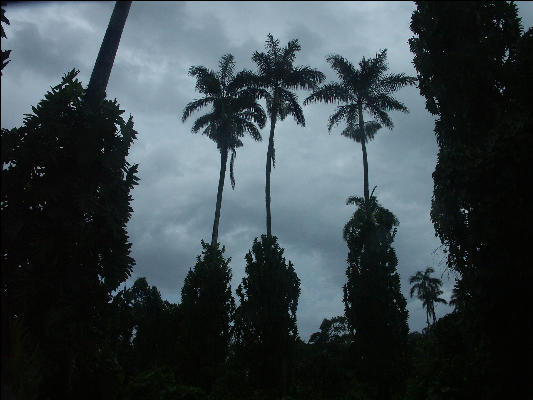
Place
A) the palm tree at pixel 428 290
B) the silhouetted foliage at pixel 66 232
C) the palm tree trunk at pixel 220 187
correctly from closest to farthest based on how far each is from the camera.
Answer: the silhouetted foliage at pixel 66 232 < the palm tree trunk at pixel 220 187 < the palm tree at pixel 428 290

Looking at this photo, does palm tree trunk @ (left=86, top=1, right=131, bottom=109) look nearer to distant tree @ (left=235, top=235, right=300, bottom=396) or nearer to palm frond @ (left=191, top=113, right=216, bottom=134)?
distant tree @ (left=235, top=235, right=300, bottom=396)

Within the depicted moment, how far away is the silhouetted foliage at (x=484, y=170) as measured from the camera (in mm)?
7062

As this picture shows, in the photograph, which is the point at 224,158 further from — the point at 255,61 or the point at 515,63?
the point at 515,63

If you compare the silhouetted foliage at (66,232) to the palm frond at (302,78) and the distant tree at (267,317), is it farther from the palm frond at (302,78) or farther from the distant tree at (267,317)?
the palm frond at (302,78)

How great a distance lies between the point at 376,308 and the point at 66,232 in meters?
12.3

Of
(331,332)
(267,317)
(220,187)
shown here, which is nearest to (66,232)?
(267,317)

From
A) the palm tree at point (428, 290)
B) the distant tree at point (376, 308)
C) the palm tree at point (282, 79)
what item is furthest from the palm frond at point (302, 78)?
the palm tree at point (428, 290)

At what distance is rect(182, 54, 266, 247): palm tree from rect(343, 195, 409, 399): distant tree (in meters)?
10.7

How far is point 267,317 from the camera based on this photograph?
1488 cm

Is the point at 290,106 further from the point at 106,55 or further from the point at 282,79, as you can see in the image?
the point at 106,55

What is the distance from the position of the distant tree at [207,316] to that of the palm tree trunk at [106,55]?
883 cm

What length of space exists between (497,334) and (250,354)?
9.07m

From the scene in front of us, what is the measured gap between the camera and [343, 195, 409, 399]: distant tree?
16.0 metres

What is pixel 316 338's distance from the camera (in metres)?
43.5
